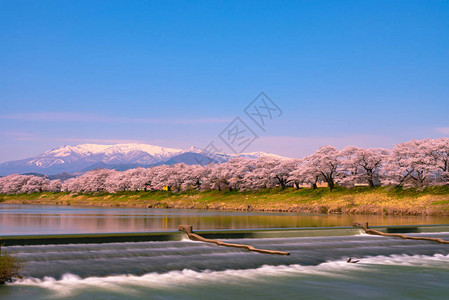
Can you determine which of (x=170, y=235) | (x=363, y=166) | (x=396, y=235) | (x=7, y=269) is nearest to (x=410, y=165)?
(x=363, y=166)

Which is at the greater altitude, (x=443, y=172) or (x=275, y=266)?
(x=443, y=172)

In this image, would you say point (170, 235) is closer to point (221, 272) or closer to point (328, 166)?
point (221, 272)

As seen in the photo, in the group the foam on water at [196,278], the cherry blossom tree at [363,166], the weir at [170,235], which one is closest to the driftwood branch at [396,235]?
the weir at [170,235]

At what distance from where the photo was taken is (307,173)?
93562mm

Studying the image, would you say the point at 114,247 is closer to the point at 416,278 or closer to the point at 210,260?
the point at 210,260

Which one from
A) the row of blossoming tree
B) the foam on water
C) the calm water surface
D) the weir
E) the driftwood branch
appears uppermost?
the row of blossoming tree

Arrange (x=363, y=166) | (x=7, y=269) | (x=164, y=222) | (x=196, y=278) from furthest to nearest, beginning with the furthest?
(x=363, y=166)
(x=164, y=222)
(x=196, y=278)
(x=7, y=269)

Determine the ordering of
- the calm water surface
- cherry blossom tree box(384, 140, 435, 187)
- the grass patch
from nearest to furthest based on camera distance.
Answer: the grass patch → the calm water surface → cherry blossom tree box(384, 140, 435, 187)

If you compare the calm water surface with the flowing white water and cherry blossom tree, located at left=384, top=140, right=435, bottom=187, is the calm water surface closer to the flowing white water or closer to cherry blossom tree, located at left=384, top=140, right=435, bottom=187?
the flowing white water

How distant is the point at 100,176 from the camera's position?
16188 cm

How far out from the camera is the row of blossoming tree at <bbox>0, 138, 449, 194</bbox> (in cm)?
7706

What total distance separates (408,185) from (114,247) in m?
A: 65.0

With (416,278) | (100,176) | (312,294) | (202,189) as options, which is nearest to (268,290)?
(312,294)

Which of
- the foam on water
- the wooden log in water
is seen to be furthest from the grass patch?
the wooden log in water
